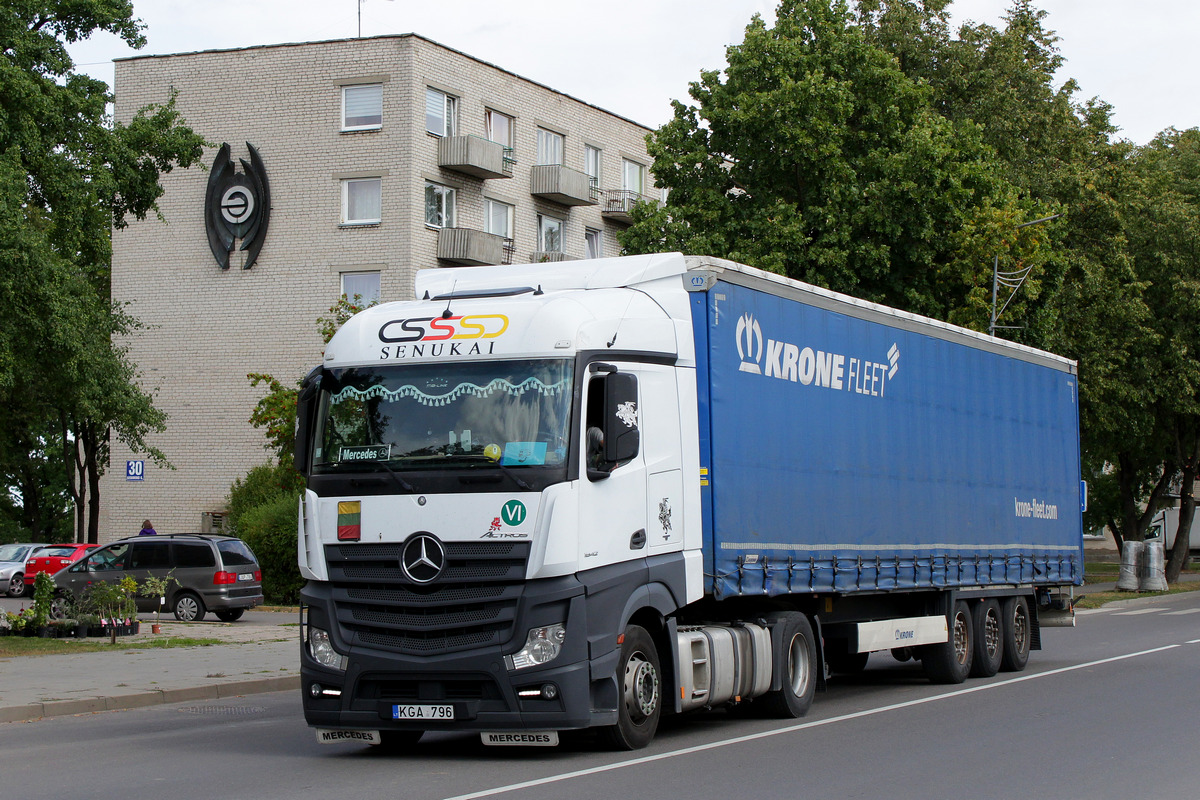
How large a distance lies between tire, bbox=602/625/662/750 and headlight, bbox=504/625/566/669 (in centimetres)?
69

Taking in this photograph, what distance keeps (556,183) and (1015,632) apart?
32.8m

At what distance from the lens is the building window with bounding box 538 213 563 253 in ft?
161

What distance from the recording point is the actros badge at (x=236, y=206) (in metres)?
44.6

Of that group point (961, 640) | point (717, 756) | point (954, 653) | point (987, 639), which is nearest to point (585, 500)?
point (717, 756)

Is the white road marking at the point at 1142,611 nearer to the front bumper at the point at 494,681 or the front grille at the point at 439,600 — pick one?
the front bumper at the point at 494,681

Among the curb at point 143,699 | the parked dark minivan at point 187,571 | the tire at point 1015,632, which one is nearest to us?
the curb at point 143,699

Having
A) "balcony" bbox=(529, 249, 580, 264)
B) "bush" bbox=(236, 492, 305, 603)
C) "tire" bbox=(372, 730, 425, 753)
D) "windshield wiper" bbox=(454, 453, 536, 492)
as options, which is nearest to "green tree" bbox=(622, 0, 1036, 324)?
"bush" bbox=(236, 492, 305, 603)

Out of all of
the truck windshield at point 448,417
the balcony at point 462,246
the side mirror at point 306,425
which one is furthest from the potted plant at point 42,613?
the balcony at point 462,246

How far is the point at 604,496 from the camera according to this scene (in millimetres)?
10289

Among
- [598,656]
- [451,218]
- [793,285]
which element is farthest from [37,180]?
[451,218]

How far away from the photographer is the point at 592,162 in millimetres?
52094

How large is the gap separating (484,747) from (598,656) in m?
1.91

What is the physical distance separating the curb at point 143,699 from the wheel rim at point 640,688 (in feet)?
22.1

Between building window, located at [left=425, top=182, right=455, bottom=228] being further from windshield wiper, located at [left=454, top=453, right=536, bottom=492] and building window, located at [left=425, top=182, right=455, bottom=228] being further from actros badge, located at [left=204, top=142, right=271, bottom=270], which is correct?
windshield wiper, located at [left=454, top=453, right=536, bottom=492]
